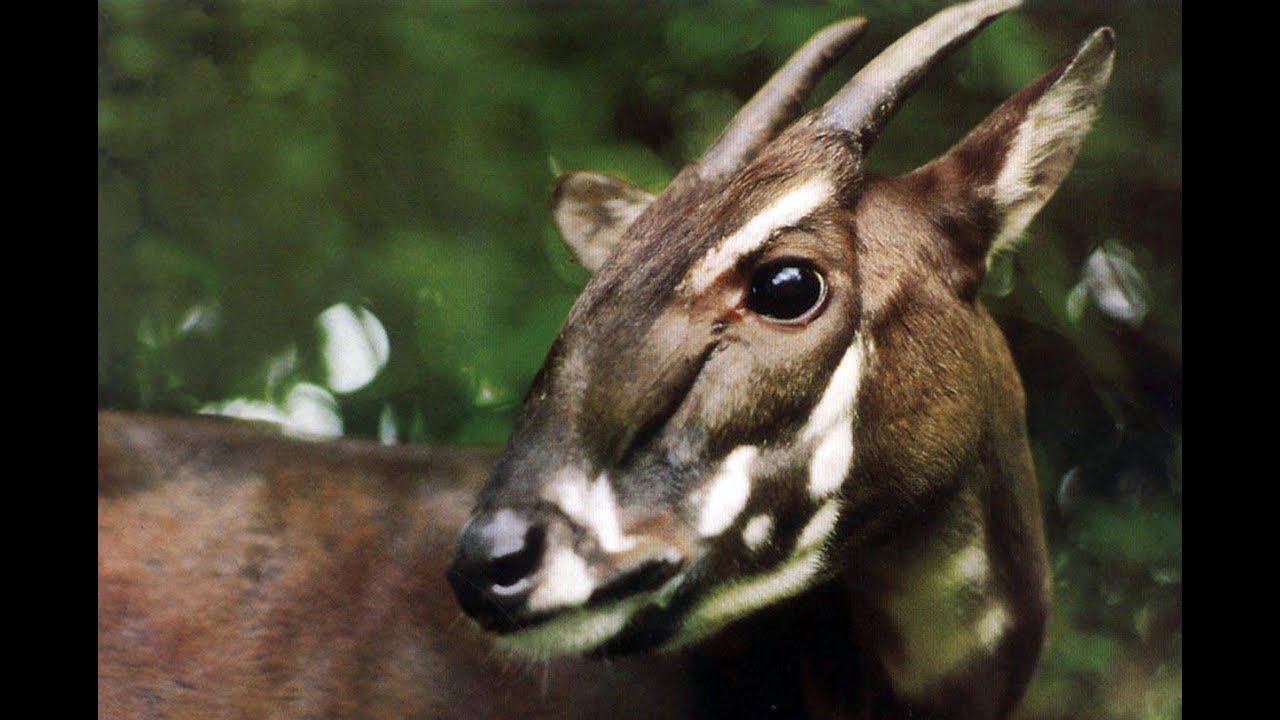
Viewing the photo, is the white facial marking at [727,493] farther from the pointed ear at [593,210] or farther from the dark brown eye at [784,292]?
the pointed ear at [593,210]

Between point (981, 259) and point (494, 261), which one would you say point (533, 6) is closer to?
point (494, 261)

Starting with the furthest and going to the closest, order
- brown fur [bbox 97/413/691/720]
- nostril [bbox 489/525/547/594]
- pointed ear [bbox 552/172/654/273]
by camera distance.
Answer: pointed ear [bbox 552/172/654/273] → brown fur [bbox 97/413/691/720] → nostril [bbox 489/525/547/594]

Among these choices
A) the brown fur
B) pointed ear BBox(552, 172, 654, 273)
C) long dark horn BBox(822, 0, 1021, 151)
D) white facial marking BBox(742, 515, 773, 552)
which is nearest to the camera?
white facial marking BBox(742, 515, 773, 552)

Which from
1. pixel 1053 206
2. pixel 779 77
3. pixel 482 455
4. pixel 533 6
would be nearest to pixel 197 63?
pixel 533 6

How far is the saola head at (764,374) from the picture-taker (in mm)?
1952

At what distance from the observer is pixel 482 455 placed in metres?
2.83

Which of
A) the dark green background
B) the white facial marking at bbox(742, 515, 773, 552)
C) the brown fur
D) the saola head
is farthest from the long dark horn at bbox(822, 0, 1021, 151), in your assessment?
the brown fur

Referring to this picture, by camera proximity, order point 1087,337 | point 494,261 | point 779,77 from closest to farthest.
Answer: point 779,77, point 1087,337, point 494,261

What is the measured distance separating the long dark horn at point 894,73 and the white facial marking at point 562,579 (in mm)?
875

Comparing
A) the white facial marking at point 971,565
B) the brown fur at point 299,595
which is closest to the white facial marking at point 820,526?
the white facial marking at point 971,565

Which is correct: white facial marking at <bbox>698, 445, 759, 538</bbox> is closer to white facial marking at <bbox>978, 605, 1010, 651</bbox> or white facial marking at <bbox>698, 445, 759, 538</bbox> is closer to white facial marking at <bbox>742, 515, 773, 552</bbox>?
white facial marking at <bbox>742, 515, 773, 552</bbox>

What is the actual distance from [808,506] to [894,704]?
482 mm

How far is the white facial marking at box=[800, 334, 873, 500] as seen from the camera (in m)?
2.08

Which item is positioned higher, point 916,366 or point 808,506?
point 916,366
